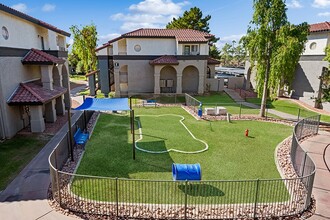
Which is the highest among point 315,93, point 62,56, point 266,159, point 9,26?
point 9,26

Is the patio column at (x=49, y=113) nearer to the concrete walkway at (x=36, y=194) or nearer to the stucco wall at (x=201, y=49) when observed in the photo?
the concrete walkway at (x=36, y=194)

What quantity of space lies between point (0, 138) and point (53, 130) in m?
3.64

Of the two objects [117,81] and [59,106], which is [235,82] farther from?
[59,106]

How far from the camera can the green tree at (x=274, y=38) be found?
2094 centimetres

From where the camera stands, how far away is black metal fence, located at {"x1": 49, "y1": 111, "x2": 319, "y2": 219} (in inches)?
364

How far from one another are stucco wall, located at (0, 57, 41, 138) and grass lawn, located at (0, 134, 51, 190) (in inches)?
41.5

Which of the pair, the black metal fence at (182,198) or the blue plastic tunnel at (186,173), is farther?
the blue plastic tunnel at (186,173)

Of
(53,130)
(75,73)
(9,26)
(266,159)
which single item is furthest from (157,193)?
(75,73)

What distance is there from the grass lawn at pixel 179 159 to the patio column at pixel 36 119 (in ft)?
13.5

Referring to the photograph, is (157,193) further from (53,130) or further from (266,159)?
(53,130)

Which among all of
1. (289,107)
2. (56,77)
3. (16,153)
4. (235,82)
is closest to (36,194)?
(16,153)

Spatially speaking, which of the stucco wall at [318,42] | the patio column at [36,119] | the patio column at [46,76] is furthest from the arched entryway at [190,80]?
the patio column at [36,119]

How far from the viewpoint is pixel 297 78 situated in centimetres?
3291

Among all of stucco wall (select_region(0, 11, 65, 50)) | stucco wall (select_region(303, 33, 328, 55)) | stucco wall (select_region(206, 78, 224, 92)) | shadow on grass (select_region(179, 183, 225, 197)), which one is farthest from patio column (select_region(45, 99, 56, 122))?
stucco wall (select_region(303, 33, 328, 55))
